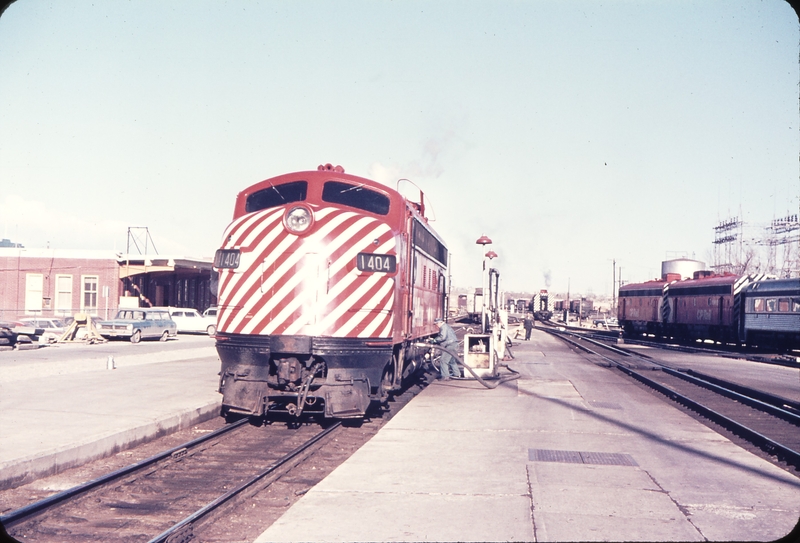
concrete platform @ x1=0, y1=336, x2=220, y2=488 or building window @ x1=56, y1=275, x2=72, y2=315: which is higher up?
building window @ x1=56, y1=275, x2=72, y2=315

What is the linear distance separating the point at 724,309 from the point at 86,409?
33.1m

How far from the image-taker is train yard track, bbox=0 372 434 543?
533cm

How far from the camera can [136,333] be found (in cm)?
2764

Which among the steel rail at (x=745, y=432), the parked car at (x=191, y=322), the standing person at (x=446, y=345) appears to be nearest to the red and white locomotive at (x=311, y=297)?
the standing person at (x=446, y=345)

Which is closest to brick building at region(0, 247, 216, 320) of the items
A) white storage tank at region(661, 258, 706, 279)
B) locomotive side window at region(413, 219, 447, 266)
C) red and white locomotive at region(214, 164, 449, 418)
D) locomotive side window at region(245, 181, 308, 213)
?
locomotive side window at region(413, 219, 447, 266)

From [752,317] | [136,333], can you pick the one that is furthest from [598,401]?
[752,317]

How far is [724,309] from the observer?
34.8 metres

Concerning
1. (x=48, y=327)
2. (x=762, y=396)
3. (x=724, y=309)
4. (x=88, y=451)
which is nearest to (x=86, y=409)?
(x=88, y=451)

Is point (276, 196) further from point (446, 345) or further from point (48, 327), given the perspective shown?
point (48, 327)

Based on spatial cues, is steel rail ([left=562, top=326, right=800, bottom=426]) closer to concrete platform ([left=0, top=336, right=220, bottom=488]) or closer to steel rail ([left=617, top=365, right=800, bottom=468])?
steel rail ([left=617, top=365, right=800, bottom=468])

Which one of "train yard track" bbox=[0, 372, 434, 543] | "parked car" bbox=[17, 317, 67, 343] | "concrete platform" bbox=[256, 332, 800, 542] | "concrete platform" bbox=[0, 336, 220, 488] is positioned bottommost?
"train yard track" bbox=[0, 372, 434, 543]

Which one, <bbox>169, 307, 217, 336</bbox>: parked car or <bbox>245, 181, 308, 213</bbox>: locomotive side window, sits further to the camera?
<bbox>169, 307, 217, 336</bbox>: parked car

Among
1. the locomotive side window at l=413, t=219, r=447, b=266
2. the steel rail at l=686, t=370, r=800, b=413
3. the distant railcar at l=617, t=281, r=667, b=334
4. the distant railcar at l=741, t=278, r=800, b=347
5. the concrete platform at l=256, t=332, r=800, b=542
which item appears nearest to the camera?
the concrete platform at l=256, t=332, r=800, b=542

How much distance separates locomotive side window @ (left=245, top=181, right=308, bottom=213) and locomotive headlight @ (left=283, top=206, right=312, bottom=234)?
0.36 meters
